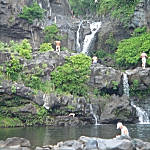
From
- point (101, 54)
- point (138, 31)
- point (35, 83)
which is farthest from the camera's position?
point (101, 54)

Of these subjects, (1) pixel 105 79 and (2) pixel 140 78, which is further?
(2) pixel 140 78

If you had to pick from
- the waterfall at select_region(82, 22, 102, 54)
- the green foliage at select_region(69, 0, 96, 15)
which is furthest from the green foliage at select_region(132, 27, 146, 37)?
the green foliage at select_region(69, 0, 96, 15)

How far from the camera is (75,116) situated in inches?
1206

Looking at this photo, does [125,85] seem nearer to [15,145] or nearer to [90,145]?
[90,145]

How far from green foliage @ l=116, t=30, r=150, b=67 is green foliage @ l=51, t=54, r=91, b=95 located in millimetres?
7650

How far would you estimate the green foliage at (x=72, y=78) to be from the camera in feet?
107

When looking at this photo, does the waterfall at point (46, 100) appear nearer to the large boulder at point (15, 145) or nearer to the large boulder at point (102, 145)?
the large boulder at point (15, 145)

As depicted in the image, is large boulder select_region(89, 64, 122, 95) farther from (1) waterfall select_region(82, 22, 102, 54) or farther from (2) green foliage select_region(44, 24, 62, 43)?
(2) green foliage select_region(44, 24, 62, 43)

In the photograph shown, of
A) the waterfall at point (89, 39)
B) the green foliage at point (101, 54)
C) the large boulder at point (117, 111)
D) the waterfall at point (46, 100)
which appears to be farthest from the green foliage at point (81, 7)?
the waterfall at point (46, 100)

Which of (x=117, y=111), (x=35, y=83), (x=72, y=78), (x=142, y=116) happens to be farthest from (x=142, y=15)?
(x=35, y=83)

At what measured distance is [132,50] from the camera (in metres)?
39.8

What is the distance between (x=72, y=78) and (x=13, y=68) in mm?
5972

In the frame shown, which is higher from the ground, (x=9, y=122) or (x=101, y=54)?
(x=101, y=54)

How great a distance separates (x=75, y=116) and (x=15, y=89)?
A: 625 cm
